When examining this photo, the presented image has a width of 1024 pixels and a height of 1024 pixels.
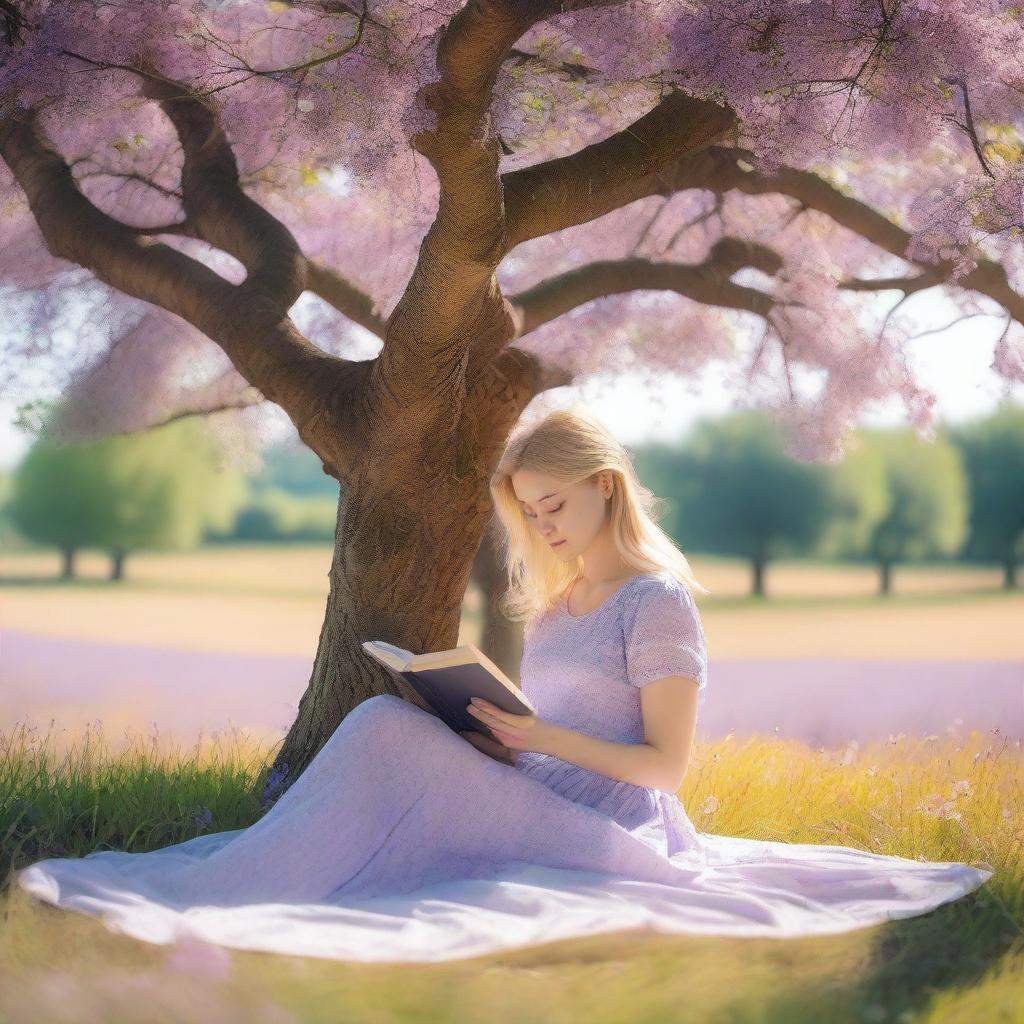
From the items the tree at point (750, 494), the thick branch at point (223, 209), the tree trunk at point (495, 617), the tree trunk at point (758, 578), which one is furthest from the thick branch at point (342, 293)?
the tree trunk at point (758, 578)

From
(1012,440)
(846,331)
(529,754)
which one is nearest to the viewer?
(529,754)

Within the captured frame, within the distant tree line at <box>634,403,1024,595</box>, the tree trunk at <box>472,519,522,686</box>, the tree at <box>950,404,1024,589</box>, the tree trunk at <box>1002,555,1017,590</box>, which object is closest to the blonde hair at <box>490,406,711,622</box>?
the tree trunk at <box>472,519,522,686</box>

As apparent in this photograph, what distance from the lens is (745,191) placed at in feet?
17.5

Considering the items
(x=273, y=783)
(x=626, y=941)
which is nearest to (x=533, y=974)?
(x=626, y=941)

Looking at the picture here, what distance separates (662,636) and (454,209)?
1.29m

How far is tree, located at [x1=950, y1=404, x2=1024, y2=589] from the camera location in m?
20.4

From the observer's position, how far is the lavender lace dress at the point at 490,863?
2.46 meters

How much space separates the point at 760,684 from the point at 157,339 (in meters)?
5.74

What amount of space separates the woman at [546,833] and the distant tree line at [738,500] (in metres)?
15.0

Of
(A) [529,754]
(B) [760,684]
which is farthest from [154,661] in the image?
(A) [529,754]

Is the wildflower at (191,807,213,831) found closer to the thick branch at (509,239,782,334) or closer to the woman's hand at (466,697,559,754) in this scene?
the woman's hand at (466,697,559,754)

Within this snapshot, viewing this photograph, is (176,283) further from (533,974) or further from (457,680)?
(533,974)

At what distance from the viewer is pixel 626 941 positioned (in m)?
2.50

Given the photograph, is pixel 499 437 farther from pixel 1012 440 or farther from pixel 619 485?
pixel 1012 440
